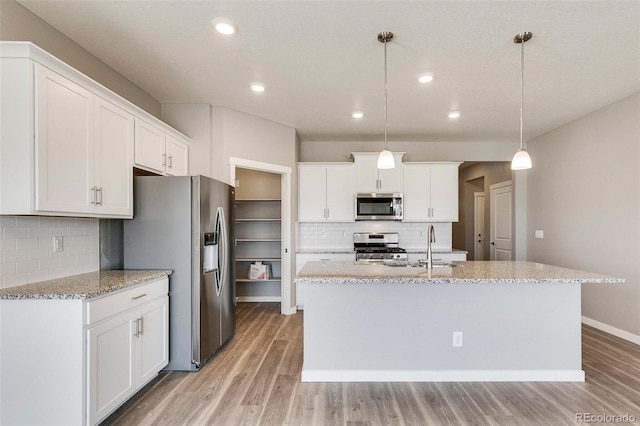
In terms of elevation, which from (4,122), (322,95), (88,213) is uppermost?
(322,95)

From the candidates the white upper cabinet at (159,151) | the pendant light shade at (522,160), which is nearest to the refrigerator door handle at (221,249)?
the white upper cabinet at (159,151)

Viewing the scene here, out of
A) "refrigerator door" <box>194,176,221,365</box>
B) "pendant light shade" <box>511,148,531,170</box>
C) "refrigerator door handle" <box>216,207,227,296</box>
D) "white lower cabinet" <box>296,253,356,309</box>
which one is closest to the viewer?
"pendant light shade" <box>511,148,531,170</box>

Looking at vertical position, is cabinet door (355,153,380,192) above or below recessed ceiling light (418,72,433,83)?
below

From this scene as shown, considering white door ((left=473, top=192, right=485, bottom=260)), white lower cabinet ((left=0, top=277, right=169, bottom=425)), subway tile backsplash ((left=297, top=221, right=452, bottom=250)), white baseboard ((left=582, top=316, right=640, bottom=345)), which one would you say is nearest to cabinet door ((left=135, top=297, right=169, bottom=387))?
white lower cabinet ((left=0, top=277, right=169, bottom=425))

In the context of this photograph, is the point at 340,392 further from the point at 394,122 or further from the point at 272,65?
the point at 394,122

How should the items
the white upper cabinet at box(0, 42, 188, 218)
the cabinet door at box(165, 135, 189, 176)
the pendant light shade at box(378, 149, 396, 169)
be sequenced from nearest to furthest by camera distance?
the white upper cabinet at box(0, 42, 188, 218)
the pendant light shade at box(378, 149, 396, 169)
the cabinet door at box(165, 135, 189, 176)

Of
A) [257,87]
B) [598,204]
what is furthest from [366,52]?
[598,204]

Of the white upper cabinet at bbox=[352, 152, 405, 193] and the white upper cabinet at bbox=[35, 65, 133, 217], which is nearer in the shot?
the white upper cabinet at bbox=[35, 65, 133, 217]

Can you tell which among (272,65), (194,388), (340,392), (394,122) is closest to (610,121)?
(394,122)

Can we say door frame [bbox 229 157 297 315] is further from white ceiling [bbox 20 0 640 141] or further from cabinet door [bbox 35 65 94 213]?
cabinet door [bbox 35 65 94 213]

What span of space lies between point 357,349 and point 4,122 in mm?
2751

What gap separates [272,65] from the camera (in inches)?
111

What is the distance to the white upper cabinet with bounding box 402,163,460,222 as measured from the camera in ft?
16.6

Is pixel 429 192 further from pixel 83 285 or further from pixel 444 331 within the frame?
pixel 83 285
